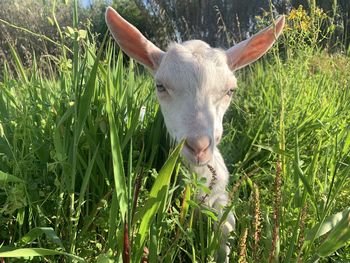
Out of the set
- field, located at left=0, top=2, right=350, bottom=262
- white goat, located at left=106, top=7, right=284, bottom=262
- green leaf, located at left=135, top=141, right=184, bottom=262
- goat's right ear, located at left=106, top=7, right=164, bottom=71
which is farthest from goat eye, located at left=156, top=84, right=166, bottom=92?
→ green leaf, located at left=135, top=141, right=184, bottom=262

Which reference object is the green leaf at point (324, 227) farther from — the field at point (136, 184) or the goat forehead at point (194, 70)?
the goat forehead at point (194, 70)

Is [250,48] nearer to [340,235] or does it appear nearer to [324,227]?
[324,227]

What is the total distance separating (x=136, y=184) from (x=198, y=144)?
→ 0.63 m

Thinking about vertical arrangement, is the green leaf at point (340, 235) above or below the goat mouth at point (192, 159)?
below

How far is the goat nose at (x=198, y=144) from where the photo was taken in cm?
171

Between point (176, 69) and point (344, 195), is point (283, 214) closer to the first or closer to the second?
point (344, 195)

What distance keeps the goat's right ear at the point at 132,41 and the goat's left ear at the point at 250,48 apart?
453 mm

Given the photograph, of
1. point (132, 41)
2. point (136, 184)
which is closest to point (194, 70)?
point (132, 41)

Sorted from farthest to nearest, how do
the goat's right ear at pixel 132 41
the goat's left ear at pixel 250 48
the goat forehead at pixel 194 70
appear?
the goat's left ear at pixel 250 48 < the goat's right ear at pixel 132 41 < the goat forehead at pixel 194 70

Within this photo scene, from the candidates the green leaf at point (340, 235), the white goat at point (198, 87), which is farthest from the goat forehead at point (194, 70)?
the green leaf at point (340, 235)

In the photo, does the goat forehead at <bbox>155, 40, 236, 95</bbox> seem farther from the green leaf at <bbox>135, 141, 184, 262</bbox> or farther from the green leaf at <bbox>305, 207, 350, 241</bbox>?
the green leaf at <bbox>305, 207, 350, 241</bbox>

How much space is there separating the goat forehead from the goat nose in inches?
14.9

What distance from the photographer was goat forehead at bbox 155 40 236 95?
205cm

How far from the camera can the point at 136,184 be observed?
1126mm
